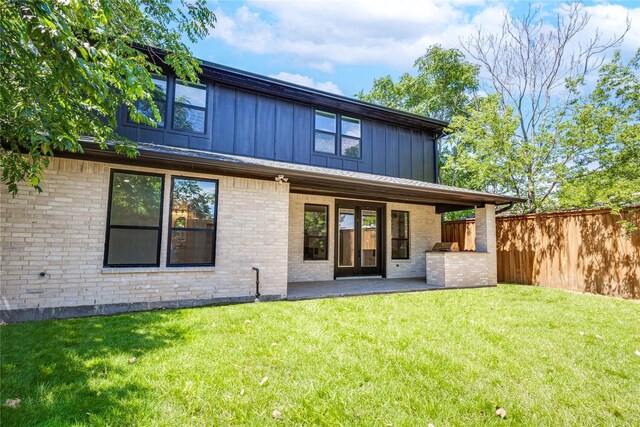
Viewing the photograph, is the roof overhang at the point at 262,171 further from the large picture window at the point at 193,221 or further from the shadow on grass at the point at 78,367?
the shadow on grass at the point at 78,367

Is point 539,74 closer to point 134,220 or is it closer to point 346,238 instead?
point 346,238

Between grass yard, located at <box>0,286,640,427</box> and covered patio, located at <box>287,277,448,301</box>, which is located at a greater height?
covered patio, located at <box>287,277,448,301</box>

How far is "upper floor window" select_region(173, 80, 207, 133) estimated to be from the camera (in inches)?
310

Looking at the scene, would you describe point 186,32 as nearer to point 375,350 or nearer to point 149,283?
point 149,283

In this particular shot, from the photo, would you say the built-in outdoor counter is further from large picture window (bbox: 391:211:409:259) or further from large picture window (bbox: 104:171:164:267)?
large picture window (bbox: 104:171:164:267)

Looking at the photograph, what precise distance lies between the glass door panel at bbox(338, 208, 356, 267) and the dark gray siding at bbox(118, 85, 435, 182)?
1.50 m

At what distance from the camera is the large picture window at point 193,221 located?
20.1 ft

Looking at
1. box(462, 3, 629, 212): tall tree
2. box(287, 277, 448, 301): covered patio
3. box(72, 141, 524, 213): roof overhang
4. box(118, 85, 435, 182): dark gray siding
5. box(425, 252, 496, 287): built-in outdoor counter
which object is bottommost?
box(287, 277, 448, 301): covered patio

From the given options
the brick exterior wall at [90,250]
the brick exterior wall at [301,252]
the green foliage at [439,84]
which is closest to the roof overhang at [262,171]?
the brick exterior wall at [90,250]

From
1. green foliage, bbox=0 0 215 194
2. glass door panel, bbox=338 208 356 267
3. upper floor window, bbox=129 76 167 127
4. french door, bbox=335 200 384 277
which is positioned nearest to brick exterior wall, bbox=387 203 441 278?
french door, bbox=335 200 384 277

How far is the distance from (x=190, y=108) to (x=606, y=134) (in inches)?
520

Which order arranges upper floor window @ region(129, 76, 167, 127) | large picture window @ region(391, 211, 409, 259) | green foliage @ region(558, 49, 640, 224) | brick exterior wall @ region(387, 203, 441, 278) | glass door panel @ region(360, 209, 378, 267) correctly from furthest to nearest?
large picture window @ region(391, 211, 409, 259) → brick exterior wall @ region(387, 203, 441, 278) → glass door panel @ region(360, 209, 378, 267) → green foliage @ region(558, 49, 640, 224) → upper floor window @ region(129, 76, 167, 127)

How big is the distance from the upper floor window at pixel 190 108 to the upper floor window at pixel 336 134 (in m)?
3.25

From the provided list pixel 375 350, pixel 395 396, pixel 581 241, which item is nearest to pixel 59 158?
pixel 375 350
